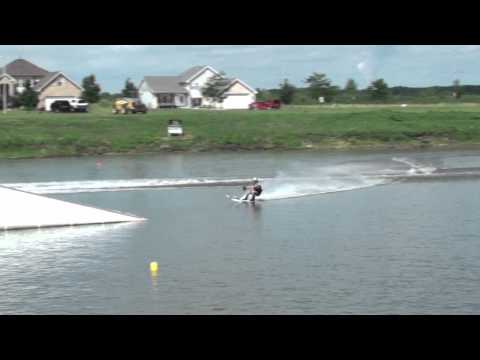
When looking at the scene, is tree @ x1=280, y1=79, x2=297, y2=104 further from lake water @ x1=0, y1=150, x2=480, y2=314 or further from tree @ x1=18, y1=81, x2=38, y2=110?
lake water @ x1=0, y1=150, x2=480, y2=314

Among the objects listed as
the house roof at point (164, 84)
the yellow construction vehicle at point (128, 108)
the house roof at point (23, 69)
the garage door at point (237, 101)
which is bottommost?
the yellow construction vehicle at point (128, 108)

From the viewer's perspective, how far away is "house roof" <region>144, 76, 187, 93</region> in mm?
95188

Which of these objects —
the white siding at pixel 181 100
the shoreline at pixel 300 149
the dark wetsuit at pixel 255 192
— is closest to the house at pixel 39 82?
the white siding at pixel 181 100

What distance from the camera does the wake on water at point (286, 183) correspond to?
116 ft

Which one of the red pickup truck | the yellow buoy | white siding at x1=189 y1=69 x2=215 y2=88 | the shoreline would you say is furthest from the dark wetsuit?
white siding at x1=189 y1=69 x2=215 y2=88

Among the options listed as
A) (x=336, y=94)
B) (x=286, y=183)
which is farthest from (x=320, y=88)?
(x=286, y=183)

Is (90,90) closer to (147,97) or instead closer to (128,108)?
(147,97)

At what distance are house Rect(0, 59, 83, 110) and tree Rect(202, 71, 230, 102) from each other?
50.7 feet

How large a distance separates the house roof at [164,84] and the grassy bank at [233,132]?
28326 mm

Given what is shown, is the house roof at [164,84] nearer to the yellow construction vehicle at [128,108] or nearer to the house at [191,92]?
the house at [191,92]

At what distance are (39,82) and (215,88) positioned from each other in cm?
2195

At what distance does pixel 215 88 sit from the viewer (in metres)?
92.2
